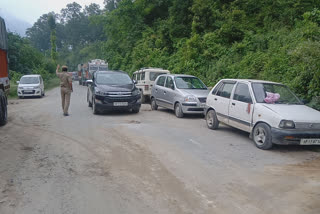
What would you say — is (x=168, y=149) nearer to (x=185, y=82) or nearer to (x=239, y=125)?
(x=239, y=125)

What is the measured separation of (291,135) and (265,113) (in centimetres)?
80

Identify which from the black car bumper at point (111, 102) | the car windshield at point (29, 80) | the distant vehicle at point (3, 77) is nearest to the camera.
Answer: the distant vehicle at point (3, 77)

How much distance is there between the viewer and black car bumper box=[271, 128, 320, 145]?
6859 millimetres

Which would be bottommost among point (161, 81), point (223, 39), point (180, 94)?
point (180, 94)

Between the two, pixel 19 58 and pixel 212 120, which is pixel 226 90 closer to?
pixel 212 120

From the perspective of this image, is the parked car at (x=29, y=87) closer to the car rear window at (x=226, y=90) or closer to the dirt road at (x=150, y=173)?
the dirt road at (x=150, y=173)

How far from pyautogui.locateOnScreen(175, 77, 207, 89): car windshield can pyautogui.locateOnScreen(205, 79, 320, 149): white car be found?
9.64 feet

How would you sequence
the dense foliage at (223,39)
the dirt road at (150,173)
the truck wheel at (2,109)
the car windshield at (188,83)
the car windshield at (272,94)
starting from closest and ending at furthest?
1. the dirt road at (150,173)
2. the car windshield at (272,94)
3. the truck wheel at (2,109)
4. the car windshield at (188,83)
5. the dense foliage at (223,39)

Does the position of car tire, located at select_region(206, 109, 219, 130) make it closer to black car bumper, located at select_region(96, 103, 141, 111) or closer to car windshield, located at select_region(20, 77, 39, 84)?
black car bumper, located at select_region(96, 103, 141, 111)

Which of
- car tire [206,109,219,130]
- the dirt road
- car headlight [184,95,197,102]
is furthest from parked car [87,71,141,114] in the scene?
car tire [206,109,219,130]

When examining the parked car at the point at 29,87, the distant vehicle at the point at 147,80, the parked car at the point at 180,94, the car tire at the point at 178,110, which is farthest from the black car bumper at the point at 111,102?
the parked car at the point at 29,87

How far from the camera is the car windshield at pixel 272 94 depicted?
779cm

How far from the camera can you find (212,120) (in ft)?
31.4

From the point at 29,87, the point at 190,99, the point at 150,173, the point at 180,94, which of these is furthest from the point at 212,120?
the point at 29,87
